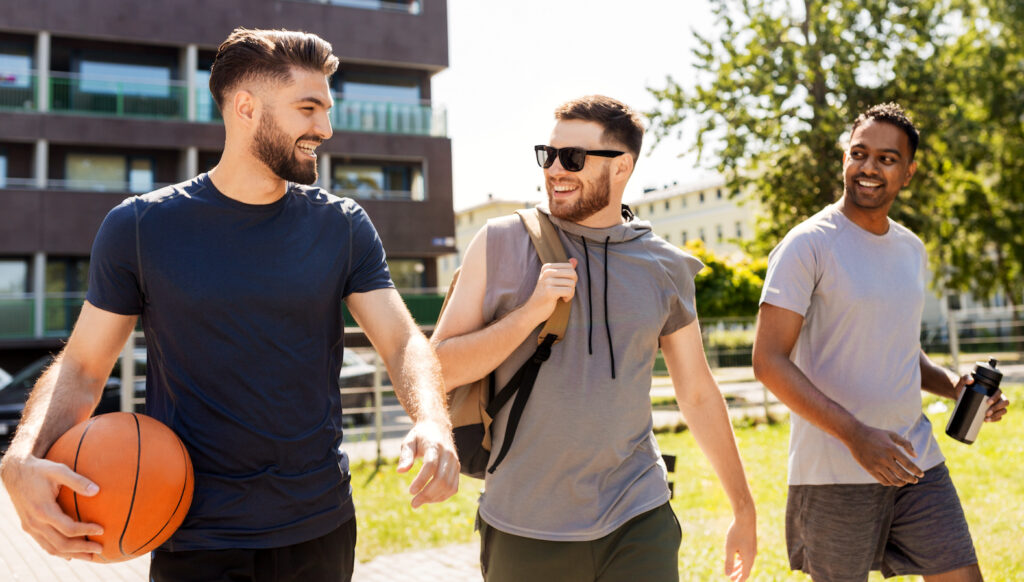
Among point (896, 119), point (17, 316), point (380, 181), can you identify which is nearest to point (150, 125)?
point (17, 316)

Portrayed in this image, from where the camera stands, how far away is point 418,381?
2.77 metres

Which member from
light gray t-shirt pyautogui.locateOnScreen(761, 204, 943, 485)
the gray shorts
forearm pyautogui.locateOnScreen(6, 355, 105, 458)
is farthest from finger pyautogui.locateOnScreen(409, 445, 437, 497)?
the gray shorts

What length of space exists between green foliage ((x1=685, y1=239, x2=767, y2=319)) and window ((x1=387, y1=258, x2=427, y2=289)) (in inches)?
461

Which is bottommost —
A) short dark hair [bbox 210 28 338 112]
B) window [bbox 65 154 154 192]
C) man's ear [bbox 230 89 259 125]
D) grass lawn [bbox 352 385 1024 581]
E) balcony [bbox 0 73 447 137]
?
grass lawn [bbox 352 385 1024 581]

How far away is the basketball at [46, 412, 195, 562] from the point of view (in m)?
2.59

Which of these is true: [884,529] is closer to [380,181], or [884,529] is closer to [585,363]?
[585,363]

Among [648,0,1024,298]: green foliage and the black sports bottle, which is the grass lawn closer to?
the black sports bottle

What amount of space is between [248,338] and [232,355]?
0.07m

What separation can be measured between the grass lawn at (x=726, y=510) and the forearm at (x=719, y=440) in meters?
3.18

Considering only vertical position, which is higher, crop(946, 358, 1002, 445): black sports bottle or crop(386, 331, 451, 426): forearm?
crop(386, 331, 451, 426): forearm

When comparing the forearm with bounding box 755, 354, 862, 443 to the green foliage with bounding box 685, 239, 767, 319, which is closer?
the forearm with bounding box 755, 354, 862, 443

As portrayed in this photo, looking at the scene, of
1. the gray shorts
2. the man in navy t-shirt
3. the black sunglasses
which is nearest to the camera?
the man in navy t-shirt

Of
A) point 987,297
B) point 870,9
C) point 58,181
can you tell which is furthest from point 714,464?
point 987,297

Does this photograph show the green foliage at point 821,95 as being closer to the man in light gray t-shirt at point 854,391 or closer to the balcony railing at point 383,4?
the balcony railing at point 383,4
